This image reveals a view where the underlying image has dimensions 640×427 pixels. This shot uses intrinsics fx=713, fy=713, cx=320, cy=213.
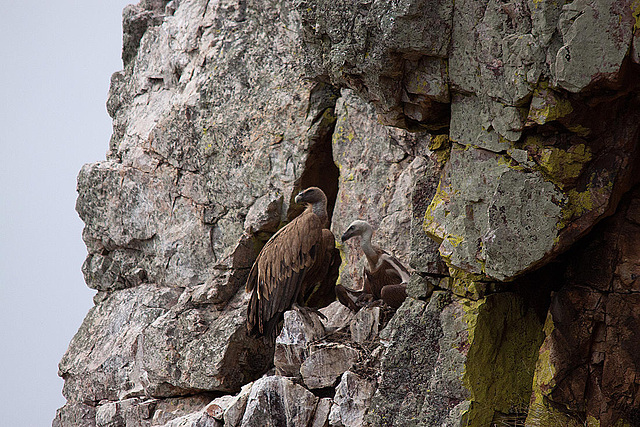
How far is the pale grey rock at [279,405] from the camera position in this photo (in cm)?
548

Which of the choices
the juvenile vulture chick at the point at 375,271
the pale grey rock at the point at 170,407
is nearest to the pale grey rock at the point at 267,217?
the juvenile vulture chick at the point at 375,271

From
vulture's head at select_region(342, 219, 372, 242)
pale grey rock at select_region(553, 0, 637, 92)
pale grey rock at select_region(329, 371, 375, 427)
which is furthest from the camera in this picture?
vulture's head at select_region(342, 219, 372, 242)

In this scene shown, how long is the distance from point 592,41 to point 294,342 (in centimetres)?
322

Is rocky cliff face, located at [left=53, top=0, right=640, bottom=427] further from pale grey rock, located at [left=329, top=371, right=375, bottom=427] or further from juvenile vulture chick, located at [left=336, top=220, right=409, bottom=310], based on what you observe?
juvenile vulture chick, located at [left=336, top=220, right=409, bottom=310]

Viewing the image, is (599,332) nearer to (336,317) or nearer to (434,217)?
(434,217)

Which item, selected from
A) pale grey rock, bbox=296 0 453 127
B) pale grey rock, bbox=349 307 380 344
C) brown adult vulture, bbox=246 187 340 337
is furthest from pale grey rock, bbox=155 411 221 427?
pale grey rock, bbox=296 0 453 127

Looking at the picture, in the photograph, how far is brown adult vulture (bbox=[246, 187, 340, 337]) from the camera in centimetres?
626

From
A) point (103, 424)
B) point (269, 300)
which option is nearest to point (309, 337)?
point (269, 300)

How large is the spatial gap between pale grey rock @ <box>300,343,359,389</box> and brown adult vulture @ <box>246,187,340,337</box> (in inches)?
26.9

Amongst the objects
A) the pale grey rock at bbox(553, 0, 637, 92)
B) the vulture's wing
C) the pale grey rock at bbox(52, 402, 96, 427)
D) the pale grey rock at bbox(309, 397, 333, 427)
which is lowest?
the pale grey rock at bbox(52, 402, 96, 427)

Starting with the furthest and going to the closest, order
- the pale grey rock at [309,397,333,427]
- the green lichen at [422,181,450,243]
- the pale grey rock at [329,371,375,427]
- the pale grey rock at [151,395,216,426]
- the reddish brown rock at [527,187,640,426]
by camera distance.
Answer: the pale grey rock at [151,395,216,426] < the pale grey rock at [309,397,333,427] < the pale grey rock at [329,371,375,427] < the green lichen at [422,181,450,243] < the reddish brown rock at [527,187,640,426]

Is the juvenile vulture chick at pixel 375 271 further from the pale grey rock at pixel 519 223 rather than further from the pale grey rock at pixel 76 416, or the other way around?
the pale grey rock at pixel 76 416

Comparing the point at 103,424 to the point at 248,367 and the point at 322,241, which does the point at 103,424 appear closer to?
the point at 248,367

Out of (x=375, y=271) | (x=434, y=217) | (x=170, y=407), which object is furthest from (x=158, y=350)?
(x=434, y=217)
